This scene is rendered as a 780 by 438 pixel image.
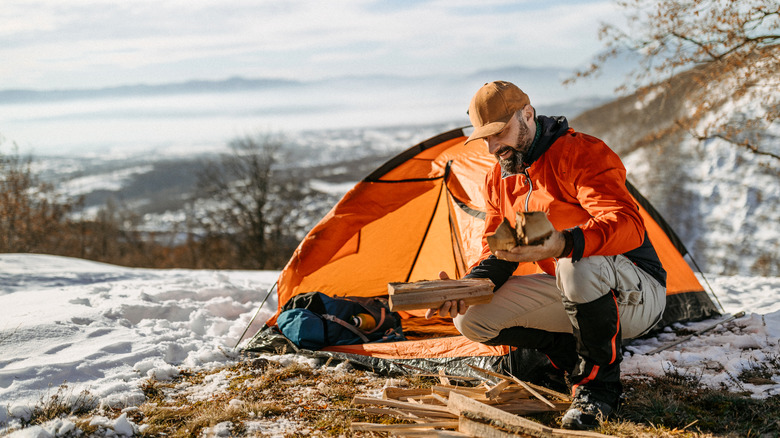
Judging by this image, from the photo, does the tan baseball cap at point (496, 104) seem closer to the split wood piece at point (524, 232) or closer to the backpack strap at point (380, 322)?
the split wood piece at point (524, 232)

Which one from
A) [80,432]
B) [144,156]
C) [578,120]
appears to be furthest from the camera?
[144,156]

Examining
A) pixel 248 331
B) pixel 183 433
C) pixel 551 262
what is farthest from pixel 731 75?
pixel 183 433

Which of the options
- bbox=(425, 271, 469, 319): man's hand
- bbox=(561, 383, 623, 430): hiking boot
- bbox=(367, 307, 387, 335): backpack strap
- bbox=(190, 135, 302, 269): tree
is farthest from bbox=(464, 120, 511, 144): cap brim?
bbox=(190, 135, 302, 269): tree

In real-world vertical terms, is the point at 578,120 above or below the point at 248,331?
above

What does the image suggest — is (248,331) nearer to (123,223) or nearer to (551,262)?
(551,262)

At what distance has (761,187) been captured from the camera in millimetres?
19766

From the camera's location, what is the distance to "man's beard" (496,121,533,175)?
8.77ft

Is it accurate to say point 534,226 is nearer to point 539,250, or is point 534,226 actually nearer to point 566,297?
point 539,250

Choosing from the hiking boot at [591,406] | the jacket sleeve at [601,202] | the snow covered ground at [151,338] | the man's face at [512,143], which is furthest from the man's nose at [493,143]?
the snow covered ground at [151,338]

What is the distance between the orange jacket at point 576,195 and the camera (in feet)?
7.45

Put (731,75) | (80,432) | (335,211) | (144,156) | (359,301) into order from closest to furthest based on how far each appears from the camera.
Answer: (80,432) → (335,211) → (359,301) → (731,75) → (144,156)

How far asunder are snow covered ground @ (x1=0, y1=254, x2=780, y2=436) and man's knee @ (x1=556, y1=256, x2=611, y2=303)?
4.28 feet

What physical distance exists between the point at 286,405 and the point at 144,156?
453ft

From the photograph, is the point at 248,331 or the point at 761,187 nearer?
the point at 248,331
